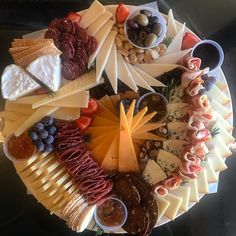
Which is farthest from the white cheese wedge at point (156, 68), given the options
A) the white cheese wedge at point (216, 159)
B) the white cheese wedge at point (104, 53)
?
the white cheese wedge at point (216, 159)

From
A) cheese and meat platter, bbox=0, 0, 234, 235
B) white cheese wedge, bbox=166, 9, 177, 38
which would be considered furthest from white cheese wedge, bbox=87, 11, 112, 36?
white cheese wedge, bbox=166, 9, 177, 38

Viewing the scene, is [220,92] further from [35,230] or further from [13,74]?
[35,230]

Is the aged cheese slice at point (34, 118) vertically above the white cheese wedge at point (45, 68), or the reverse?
the white cheese wedge at point (45, 68)

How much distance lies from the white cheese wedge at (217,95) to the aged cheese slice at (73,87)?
0.40m

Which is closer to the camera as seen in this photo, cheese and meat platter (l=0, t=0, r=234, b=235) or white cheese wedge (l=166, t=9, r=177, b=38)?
cheese and meat platter (l=0, t=0, r=234, b=235)

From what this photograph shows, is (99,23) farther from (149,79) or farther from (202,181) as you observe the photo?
(202,181)

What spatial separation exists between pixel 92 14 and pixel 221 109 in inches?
22.7

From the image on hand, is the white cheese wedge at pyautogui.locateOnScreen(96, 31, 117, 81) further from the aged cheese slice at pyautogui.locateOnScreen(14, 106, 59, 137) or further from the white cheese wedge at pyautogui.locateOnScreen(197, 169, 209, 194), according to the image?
the white cheese wedge at pyautogui.locateOnScreen(197, 169, 209, 194)

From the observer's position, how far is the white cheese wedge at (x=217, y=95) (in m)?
1.69

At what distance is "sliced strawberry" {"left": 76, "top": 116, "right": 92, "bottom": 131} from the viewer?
1.66 meters

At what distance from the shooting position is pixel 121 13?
166cm

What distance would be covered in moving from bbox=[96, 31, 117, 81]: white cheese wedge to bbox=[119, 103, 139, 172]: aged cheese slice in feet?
0.49

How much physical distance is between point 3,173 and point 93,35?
74 centimetres

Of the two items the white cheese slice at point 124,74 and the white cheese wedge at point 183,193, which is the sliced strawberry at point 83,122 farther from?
the white cheese wedge at point 183,193
